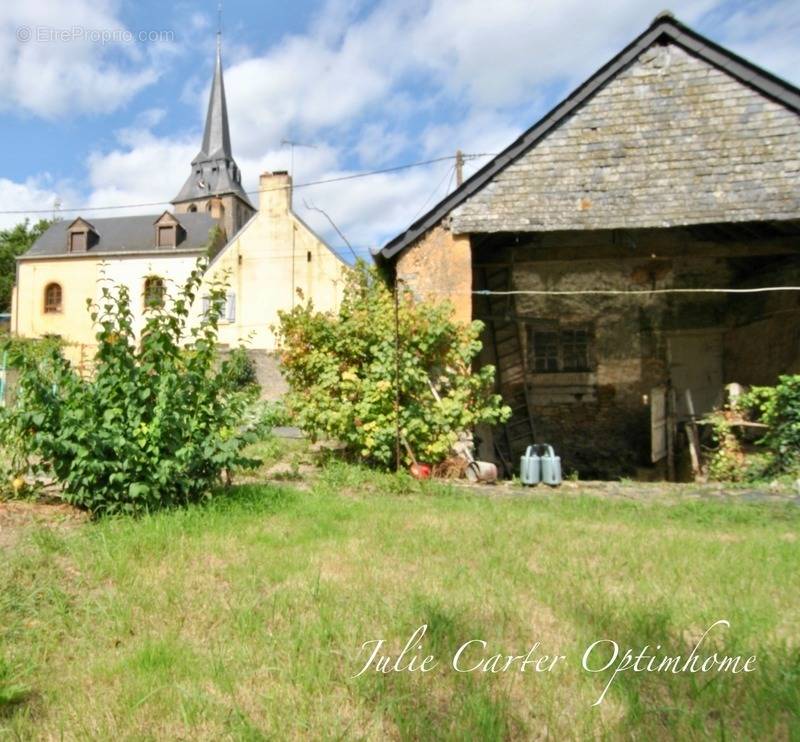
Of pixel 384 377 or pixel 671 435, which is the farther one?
pixel 671 435

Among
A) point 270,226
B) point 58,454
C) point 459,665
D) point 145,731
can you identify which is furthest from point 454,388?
point 270,226

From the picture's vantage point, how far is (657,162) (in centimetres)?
867

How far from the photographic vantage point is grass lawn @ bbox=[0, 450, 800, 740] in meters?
2.10

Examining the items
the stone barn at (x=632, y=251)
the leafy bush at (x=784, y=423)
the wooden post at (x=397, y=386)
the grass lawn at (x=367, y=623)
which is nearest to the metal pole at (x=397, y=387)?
the wooden post at (x=397, y=386)

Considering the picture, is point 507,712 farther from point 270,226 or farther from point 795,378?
point 270,226

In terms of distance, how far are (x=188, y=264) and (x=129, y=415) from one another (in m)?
27.5

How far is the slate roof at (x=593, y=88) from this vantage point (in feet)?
28.6

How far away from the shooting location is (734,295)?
11523 millimetres

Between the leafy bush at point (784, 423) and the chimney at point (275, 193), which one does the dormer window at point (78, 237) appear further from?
the leafy bush at point (784, 423)

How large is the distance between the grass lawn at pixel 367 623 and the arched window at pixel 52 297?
103 feet

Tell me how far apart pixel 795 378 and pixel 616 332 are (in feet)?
14.5

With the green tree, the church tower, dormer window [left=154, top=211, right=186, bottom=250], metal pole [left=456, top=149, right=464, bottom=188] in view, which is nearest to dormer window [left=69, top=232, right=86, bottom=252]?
dormer window [left=154, top=211, right=186, bottom=250]

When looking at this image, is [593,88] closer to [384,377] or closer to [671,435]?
[384,377]

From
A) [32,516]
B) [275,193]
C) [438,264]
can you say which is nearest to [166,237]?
[275,193]
